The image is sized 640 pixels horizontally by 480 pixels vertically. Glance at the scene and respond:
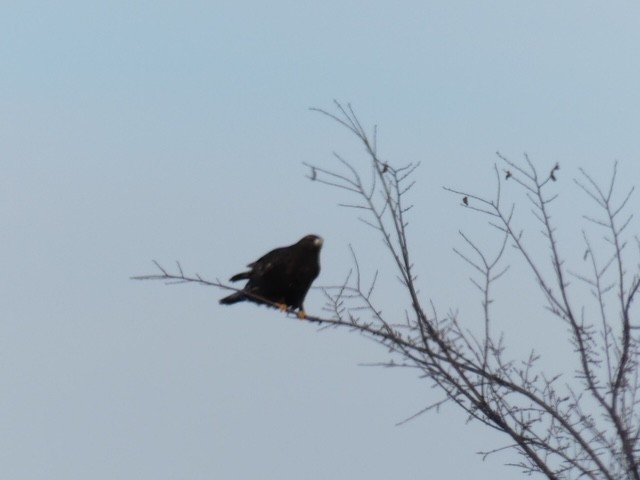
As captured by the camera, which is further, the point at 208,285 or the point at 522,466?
the point at 208,285

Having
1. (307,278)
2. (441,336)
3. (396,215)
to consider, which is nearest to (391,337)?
(441,336)

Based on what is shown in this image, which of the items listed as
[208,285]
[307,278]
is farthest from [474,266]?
[307,278]

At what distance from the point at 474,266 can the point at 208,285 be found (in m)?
1.34

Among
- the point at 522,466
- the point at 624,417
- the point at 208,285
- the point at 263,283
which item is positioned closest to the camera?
the point at 624,417

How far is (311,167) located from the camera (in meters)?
5.30

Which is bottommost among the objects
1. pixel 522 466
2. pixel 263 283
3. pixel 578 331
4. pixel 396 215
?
pixel 522 466

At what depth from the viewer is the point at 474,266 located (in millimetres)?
5684

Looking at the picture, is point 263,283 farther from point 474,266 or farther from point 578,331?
point 578,331

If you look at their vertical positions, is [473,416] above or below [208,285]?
below

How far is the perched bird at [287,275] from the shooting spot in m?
9.62

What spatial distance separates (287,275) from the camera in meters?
9.65

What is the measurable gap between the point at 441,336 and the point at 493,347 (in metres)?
0.24

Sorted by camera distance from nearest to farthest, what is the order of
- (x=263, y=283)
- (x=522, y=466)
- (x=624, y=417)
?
(x=624, y=417) → (x=522, y=466) → (x=263, y=283)

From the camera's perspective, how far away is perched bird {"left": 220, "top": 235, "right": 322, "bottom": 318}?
31.6 feet
